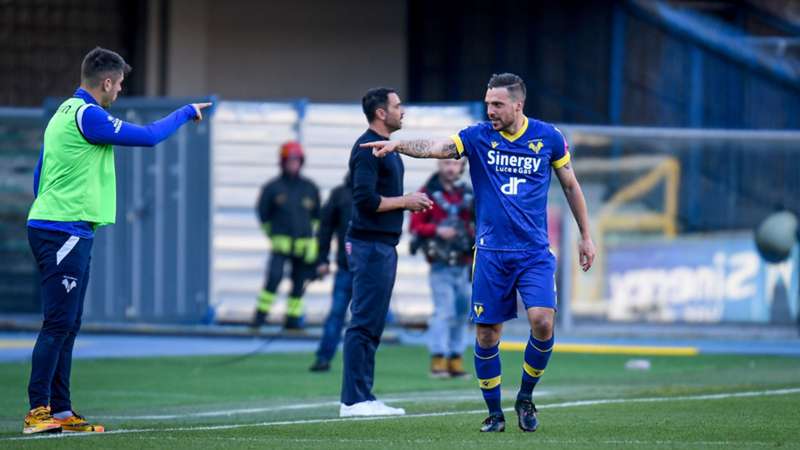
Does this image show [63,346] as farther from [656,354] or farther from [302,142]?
[302,142]

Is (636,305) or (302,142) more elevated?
(302,142)

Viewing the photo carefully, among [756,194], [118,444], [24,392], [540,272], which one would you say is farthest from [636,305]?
[118,444]

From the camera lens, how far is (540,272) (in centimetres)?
924

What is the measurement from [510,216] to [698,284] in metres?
10.4

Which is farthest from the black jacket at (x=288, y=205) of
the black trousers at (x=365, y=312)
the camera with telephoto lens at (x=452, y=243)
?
the black trousers at (x=365, y=312)

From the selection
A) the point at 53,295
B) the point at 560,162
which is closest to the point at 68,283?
the point at 53,295

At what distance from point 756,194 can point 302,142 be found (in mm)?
5559

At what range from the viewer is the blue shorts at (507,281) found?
9.23 meters

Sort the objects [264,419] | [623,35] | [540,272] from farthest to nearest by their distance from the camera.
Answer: [623,35]
[264,419]
[540,272]

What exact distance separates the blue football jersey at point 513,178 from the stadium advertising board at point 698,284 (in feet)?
33.2

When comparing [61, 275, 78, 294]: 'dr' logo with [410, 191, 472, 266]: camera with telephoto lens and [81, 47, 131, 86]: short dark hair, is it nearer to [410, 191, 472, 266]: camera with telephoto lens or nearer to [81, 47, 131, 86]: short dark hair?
[81, 47, 131, 86]: short dark hair

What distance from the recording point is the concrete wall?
2688 centimetres

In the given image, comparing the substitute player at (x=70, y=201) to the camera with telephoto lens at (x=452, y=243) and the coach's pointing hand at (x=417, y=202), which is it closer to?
the coach's pointing hand at (x=417, y=202)

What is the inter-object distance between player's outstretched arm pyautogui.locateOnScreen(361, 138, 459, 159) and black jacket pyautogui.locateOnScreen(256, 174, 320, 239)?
979 cm
